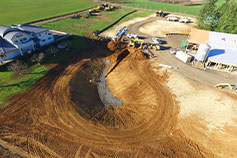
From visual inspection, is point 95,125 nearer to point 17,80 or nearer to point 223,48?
point 17,80

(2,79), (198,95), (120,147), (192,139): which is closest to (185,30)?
(198,95)

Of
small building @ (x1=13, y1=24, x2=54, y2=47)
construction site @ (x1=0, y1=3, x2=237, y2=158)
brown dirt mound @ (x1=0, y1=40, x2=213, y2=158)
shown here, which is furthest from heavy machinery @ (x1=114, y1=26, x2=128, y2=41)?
brown dirt mound @ (x1=0, y1=40, x2=213, y2=158)

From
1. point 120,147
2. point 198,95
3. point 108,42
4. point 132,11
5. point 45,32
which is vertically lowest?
point 120,147

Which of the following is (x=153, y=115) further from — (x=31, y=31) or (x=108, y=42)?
(x=31, y=31)

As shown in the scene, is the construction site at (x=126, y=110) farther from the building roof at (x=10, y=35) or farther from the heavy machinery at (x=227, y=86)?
the building roof at (x=10, y=35)

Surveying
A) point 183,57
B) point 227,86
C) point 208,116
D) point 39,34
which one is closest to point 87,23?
point 39,34
